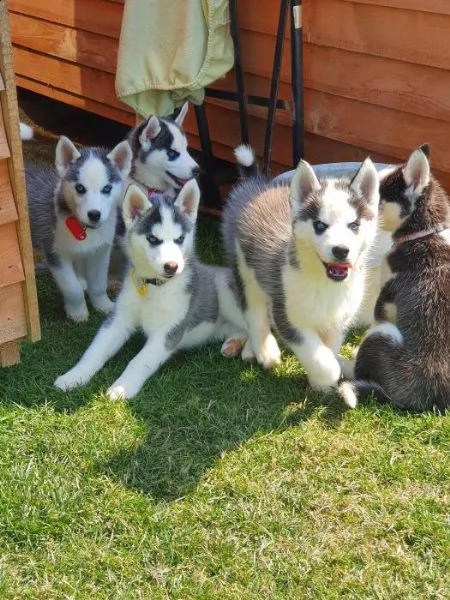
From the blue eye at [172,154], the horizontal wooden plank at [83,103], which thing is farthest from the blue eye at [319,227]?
the horizontal wooden plank at [83,103]

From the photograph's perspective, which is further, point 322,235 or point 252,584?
point 322,235

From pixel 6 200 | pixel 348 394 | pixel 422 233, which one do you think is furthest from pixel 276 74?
pixel 348 394

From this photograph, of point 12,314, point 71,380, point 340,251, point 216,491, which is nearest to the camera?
point 216,491

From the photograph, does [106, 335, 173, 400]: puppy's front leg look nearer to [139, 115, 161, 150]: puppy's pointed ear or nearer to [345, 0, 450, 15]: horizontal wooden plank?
[139, 115, 161, 150]: puppy's pointed ear

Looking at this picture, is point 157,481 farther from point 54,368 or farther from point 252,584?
point 54,368

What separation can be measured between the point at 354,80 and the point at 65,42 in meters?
3.84

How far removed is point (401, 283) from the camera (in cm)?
450

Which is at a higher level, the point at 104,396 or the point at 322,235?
the point at 322,235

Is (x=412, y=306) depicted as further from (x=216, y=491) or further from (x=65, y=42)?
(x=65, y=42)

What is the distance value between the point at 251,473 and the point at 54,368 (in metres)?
1.54

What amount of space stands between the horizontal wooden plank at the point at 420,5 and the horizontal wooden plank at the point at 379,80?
0.37m

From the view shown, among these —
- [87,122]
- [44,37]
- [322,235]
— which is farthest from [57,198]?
[87,122]

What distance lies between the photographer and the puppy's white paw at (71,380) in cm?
455

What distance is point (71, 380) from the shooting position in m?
4.58
